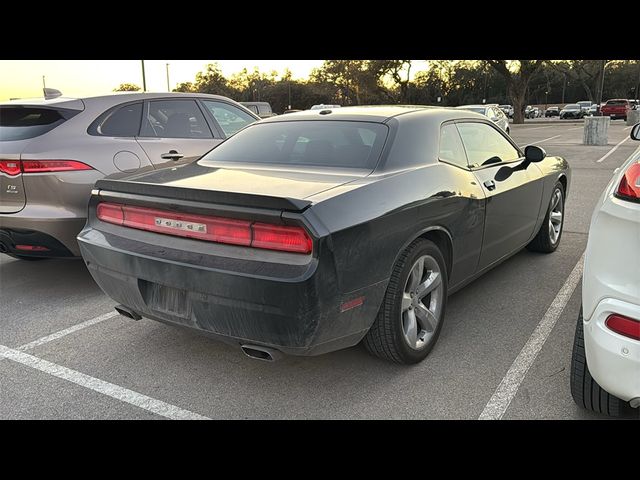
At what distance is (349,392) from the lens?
2908mm

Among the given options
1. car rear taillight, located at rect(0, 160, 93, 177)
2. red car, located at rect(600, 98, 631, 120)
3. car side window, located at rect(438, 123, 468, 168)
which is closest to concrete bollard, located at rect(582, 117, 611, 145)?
car side window, located at rect(438, 123, 468, 168)

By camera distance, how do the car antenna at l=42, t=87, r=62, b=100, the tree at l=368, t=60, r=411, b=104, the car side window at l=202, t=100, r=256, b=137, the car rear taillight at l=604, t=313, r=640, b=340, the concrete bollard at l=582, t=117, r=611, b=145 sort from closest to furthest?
the car rear taillight at l=604, t=313, r=640, b=340, the car antenna at l=42, t=87, r=62, b=100, the car side window at l=202, t=100, r=256, b=137, the concrete bollard at l=582, t=117, r=611, b=145, the tree at l=368, t=60, r=411, b=104

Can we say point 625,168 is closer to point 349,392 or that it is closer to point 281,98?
point 349,392

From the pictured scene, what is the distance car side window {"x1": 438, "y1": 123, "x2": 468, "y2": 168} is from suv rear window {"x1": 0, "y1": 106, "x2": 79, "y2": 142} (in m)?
3.18

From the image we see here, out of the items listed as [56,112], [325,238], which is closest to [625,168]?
[325,238]

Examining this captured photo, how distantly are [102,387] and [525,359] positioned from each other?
249cm

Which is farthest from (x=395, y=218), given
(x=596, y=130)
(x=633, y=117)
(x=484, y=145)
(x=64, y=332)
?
(x=633, y=117)

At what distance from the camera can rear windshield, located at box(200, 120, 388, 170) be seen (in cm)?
330

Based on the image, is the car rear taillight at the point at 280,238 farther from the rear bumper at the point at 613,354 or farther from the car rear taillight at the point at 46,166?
the car rear taillight at the point at 46,166

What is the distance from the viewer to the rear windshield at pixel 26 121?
445cm

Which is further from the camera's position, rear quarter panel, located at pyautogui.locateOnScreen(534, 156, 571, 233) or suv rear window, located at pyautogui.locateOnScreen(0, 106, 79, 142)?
rear quarter panel, located at pyautogui.locateOnScreen(534, 156, 571, 233)

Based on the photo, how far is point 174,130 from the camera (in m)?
5.48

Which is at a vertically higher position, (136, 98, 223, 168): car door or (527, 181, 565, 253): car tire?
(136, 98, 223, 168): car door

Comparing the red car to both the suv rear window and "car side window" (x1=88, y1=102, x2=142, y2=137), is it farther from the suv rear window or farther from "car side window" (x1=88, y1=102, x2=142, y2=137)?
the suv rear window
